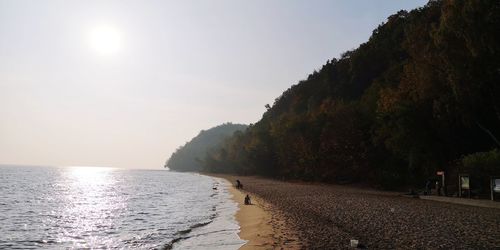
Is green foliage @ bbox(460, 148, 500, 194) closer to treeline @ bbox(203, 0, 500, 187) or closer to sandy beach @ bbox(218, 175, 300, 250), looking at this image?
treeline @ bbox(203, 0, 500, 187)

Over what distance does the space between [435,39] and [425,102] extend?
27.1 ft

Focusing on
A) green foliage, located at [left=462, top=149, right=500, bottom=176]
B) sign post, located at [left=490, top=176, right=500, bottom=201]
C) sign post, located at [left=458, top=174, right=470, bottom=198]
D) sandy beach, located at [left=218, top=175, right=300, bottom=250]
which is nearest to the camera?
sandy beach, located at [left=218, top=175, right=300, bottom=250]

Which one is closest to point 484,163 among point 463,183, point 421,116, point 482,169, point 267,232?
point 482,169

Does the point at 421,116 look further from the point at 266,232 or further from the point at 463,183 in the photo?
the point at 266,232

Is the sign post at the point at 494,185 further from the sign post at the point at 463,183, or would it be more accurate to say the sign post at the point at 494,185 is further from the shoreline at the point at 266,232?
the shoreline at the point at 266,232

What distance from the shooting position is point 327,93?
12094 centimetres

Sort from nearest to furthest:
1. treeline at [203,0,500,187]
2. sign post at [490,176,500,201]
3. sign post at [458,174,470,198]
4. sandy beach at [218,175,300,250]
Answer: sandy beach at [218,175,300,250], sign post at [490,176,500,201], treeline at [203,0,500,187], sign post at [458,174,470,198]

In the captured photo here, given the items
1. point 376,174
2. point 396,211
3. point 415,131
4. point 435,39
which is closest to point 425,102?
point 415,131

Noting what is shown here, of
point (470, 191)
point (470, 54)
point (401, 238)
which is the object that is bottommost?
point (401, 238)

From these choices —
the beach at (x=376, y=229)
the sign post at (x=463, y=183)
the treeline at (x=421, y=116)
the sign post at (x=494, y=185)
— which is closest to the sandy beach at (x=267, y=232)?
the beach at (x=376, y=229)

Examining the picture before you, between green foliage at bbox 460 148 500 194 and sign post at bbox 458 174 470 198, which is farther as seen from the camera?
sign post at bbox 458 174 470 198

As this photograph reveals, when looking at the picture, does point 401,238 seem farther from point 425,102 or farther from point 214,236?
point 425,102

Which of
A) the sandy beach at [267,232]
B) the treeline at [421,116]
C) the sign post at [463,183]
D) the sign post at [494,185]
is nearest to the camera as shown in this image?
the sandy beach at [267,232]

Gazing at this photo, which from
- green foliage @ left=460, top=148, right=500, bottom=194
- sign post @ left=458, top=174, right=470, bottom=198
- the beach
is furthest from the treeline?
the beach
